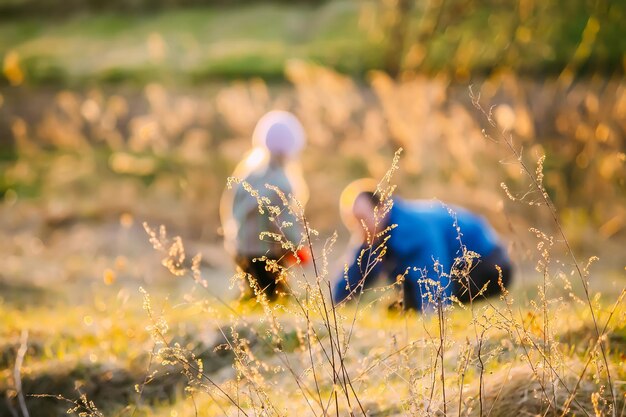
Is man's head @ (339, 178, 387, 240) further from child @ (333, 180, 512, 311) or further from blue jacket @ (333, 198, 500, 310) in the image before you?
blue jacket @ (333, 198, 500, 310)

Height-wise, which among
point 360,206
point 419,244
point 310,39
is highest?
point 310,39

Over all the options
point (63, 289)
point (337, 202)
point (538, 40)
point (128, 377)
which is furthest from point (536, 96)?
point (128, 377)

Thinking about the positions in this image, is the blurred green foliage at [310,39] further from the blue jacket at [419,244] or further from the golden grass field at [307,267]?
the blue jacket at [419,244]

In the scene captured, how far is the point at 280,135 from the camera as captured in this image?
278 inches

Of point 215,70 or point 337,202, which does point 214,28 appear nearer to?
point 215,70

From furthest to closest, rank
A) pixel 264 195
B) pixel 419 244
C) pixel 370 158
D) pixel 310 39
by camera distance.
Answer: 1. pixel 310 39
2. pixel 370 158
3. pixel 264 195
4. pixel 419 244

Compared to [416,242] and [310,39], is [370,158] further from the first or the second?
[310,39]

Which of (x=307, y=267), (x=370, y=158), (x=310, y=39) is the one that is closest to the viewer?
(x=307, y=267)

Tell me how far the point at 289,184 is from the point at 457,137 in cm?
516

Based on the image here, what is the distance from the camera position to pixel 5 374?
16.6 ft

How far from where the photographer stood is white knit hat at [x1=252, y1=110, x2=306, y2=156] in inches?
278

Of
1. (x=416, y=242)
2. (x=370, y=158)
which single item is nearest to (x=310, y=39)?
(x=370, y=158)

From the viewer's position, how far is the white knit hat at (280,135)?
7.06 metres

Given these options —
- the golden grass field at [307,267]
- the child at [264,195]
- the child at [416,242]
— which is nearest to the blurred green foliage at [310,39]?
the golden grass field at [307,267]
